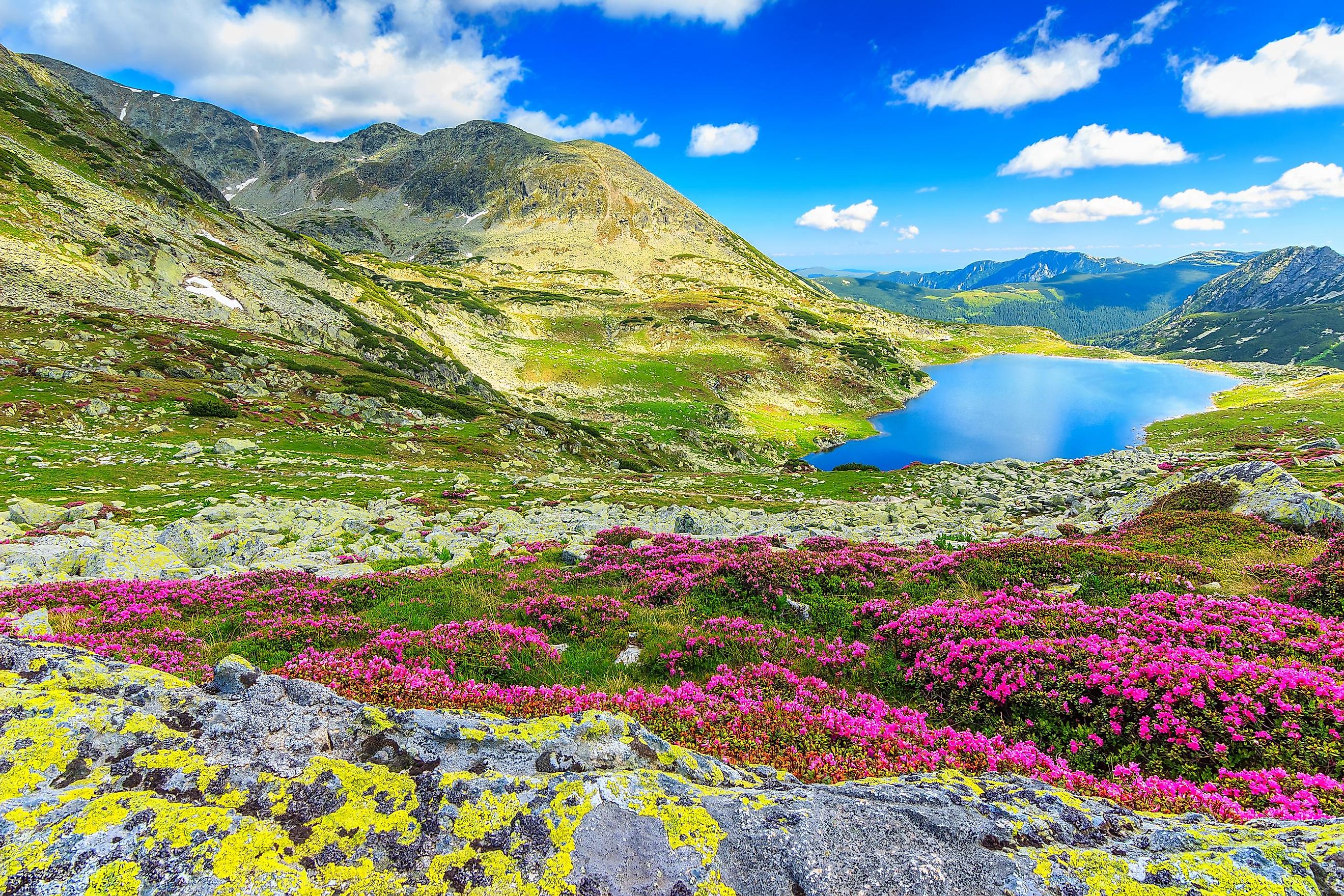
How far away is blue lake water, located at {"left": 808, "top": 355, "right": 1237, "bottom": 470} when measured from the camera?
92.1 meters

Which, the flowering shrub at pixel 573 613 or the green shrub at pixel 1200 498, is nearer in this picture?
the flowering shrub at pixel 573 613

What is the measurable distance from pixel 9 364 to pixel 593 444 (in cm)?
4544

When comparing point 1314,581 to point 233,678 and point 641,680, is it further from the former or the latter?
point 233,678

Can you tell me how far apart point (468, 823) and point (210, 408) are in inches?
1899

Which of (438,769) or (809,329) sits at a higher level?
(809,329)

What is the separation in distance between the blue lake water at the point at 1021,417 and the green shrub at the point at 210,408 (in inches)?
3006

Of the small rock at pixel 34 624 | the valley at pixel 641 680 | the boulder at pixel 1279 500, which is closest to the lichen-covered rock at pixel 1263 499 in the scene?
the boulder at pixel 1279 500

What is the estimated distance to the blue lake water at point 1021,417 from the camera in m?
92.1

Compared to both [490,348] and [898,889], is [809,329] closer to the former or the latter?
[490,348]

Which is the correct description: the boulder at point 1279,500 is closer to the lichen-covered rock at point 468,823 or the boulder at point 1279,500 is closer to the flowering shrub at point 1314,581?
the flowering shrub at point 1314,581

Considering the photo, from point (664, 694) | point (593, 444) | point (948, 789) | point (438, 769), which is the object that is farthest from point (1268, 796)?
point (593, 444)

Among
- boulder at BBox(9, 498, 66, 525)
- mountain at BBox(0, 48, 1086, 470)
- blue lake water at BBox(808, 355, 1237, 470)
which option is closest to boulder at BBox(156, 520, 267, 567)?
boulder at BBox(9, 498, 66, 525)

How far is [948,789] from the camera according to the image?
199 inches

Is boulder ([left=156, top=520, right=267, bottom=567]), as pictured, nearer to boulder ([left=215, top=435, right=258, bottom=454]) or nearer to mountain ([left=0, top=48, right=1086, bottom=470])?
boulder ([left=215, top=435, right=258, bottom=454])
